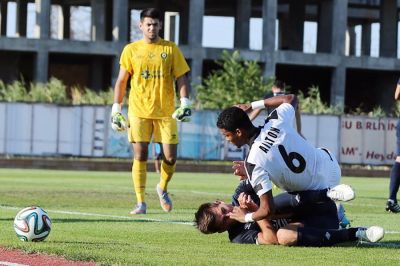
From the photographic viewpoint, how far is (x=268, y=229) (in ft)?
34.1

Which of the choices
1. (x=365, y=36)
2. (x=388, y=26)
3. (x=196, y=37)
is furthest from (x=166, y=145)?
(x=365, y=36)

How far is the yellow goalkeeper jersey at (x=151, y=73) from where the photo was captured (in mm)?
14844

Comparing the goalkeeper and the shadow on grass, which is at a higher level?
the goalkeeper

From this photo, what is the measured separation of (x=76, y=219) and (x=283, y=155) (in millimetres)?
3930

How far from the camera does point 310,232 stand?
403 inches

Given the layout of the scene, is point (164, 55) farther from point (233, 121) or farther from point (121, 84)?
point (233, 121)

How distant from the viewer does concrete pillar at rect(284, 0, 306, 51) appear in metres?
71.8

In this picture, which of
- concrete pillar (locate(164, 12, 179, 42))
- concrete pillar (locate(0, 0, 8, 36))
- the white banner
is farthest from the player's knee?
concrete pillar (locate(0, 0, 8, 36))

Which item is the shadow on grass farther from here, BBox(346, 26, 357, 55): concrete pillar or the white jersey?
BBox(346, 26, 357, 55): concrete pillar

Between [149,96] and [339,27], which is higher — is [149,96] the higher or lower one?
the lower one

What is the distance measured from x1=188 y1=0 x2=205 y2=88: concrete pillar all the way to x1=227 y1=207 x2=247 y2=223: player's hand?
49302 millimetres

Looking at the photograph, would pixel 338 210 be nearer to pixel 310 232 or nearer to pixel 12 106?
pixel 310 232

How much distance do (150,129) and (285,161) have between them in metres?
5.18

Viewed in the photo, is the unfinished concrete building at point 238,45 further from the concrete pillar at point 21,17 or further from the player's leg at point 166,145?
the player's leg at point 166,145
